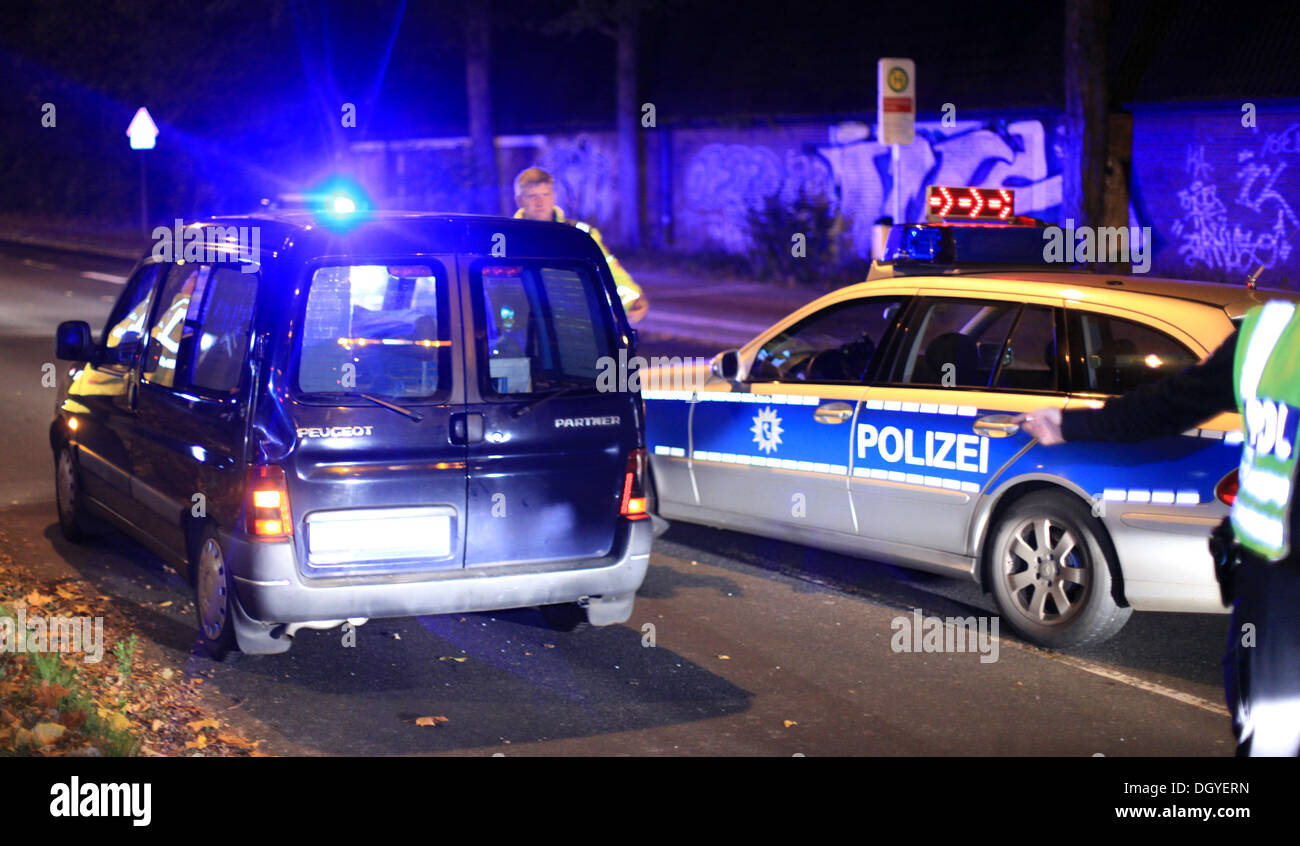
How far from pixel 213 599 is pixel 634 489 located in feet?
5.93

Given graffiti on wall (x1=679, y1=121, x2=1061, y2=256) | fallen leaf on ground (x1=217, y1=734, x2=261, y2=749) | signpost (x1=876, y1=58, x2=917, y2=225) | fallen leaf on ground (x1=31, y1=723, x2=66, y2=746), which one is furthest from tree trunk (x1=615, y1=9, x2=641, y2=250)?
fallen leaf on ground (x1=31, y1=723, x2=66, y2=746)

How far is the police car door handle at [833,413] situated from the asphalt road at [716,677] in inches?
35.1

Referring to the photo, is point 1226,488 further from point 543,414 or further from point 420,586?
point 420,586

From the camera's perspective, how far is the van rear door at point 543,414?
615 cm

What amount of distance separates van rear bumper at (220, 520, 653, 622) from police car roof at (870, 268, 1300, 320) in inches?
87.2

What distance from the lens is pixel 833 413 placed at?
7.58 metres

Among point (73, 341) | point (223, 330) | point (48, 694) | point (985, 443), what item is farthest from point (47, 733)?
point (985, 443)

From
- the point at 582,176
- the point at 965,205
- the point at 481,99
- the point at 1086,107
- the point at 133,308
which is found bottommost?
the point at 133,308

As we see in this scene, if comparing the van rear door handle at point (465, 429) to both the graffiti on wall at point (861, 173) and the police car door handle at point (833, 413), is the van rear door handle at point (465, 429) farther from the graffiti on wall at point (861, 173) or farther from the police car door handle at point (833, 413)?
the graffiti on wall at point (861, 173)

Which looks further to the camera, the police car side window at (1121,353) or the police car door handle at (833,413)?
the police car door handle at (833,413)

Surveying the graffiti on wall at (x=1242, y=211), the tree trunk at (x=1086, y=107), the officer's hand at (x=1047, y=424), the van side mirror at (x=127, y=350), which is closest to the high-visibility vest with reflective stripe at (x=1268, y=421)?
the officer's hand at (x=1047, y=424)
